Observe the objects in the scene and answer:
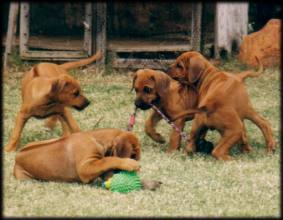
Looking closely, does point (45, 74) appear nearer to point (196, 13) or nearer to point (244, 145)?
point (244, 145)

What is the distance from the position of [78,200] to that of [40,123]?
402 cm

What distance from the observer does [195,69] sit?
863 centimetres

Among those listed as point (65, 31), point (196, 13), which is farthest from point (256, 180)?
point (65, 31)

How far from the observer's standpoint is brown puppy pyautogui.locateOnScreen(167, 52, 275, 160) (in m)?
8.13

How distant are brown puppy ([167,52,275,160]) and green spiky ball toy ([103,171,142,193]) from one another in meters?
1.76

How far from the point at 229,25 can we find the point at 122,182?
8.63 m

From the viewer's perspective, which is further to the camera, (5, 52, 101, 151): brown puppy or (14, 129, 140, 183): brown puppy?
(5, 52, 101, 151): brown puppy

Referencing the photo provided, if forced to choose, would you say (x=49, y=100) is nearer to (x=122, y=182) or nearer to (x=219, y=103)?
(x=219, y=103)

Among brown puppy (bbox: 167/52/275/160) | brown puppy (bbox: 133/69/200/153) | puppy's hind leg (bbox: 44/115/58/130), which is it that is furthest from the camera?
puppy's hind leg (bbox: 44/115/58/130)

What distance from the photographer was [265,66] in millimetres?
14016

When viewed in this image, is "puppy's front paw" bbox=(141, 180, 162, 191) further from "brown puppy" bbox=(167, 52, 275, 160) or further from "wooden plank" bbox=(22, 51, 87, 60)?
"wooden plank" bbox=(22, 51, 87, 60)

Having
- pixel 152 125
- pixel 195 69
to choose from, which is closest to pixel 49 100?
pixel 152 125

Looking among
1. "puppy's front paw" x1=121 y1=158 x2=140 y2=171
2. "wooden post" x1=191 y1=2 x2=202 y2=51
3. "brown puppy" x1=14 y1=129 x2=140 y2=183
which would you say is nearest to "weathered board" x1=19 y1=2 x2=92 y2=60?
"wooden post" x1=191 y1=2 x2=202 y2=51

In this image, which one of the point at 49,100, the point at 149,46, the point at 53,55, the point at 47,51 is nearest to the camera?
the point at 49,100
